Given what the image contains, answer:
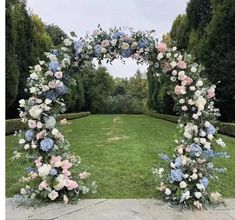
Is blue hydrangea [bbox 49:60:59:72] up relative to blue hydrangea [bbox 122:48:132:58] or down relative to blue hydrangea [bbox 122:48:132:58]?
down

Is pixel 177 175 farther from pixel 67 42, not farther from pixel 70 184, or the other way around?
pixel 67 42

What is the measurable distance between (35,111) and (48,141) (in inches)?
13.4

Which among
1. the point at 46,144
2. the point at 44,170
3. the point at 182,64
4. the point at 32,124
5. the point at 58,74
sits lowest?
the point at 44,170

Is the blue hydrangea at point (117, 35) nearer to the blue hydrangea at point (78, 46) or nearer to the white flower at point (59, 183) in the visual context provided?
the blue hydrangea at point (78, 46)

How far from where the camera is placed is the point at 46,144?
4141mm

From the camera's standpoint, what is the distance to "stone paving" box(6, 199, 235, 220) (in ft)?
12.2

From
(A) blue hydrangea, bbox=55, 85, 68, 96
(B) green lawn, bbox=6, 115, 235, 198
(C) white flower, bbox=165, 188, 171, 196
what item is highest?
(A) blue hydrangea, bbox=55, 85, 68, 96

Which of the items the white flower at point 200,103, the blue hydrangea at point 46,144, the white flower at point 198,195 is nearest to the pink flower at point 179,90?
the white flower at point 200,103

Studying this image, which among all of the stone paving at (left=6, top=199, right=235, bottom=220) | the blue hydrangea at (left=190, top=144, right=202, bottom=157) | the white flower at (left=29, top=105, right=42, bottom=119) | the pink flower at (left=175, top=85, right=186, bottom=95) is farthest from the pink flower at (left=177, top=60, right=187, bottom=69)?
the white flower at (left=29, top=105, right=42, bottom=119)

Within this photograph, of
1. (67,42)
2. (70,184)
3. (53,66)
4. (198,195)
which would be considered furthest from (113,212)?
(67,42)

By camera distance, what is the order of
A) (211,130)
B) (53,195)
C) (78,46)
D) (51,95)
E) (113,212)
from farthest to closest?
(78,46), (51,95), (211,130), (53,195), (113,212)

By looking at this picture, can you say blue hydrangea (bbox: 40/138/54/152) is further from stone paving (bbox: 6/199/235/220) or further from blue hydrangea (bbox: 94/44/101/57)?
blue hydrangea (bbox: 94/44/101/57)

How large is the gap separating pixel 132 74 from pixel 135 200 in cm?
4577

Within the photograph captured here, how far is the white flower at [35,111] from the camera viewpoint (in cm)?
417
